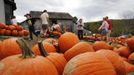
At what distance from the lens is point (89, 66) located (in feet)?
6.56

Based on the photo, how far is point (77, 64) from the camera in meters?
1.99

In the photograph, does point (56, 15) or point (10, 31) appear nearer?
point (10, 31)

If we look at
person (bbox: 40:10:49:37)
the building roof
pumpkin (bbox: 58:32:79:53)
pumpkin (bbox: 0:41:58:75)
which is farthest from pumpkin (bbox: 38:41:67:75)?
the building roof

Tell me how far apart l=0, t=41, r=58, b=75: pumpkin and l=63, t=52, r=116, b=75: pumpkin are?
0.49 feet

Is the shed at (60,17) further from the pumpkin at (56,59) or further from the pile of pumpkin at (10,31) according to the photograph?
the pumpkin at (56,59)

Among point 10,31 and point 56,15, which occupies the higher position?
point 10,31

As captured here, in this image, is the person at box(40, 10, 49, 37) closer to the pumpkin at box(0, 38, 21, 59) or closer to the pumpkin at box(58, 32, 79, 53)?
the pumpkin at box(58, 32, 79, 53)

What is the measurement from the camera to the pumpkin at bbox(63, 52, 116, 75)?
194 cm

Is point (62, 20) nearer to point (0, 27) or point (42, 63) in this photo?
point (0, 27)

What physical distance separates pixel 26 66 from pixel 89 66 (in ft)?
1.39

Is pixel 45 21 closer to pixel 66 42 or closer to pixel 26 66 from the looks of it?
pixel 66 42

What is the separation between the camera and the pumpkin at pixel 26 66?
6.50 feet

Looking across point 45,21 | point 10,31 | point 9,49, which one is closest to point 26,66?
point 9,49

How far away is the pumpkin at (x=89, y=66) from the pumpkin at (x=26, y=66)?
5.9 inches
